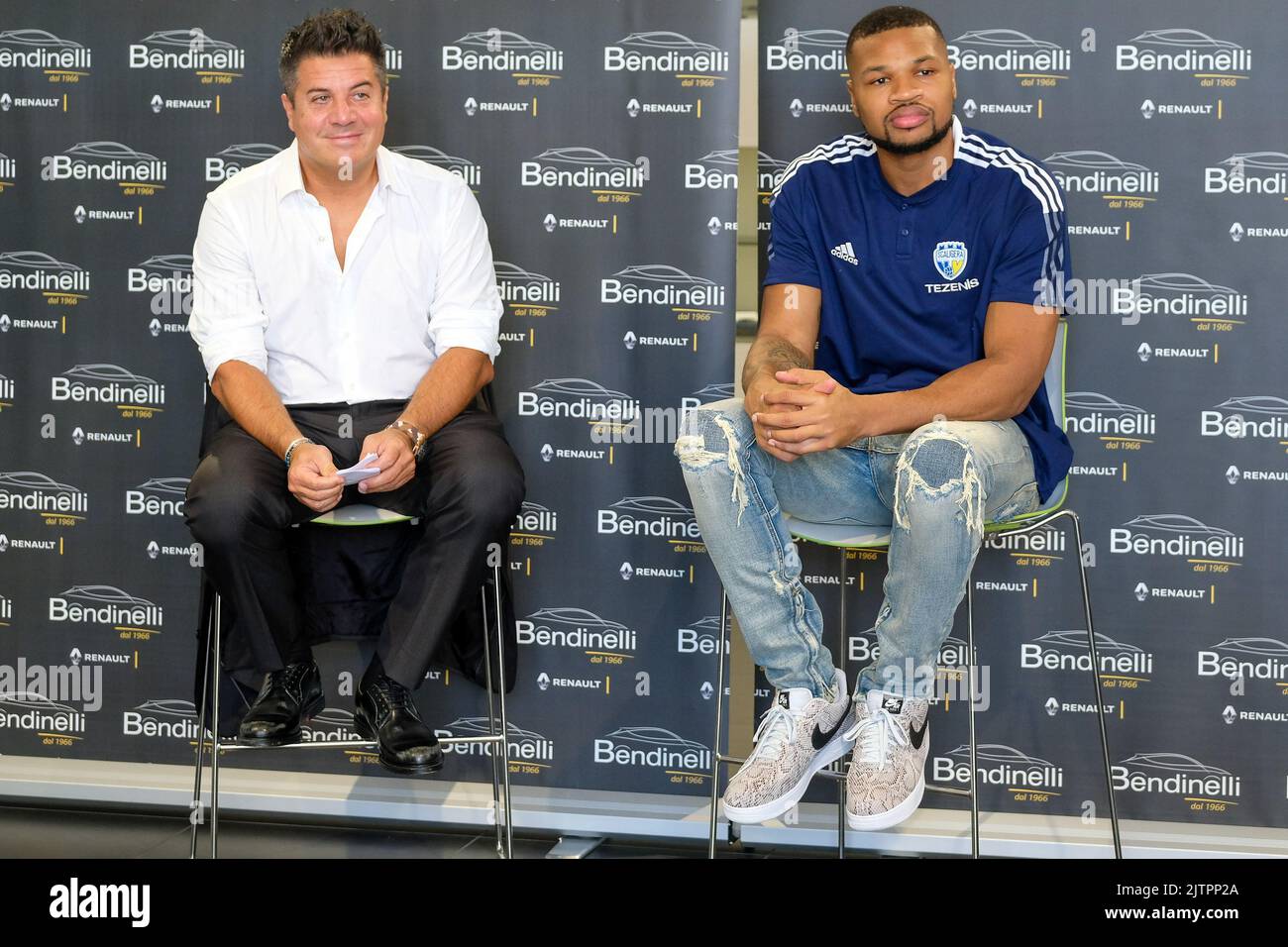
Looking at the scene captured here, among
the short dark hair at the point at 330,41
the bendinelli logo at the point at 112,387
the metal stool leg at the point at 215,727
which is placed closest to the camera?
the metal stool leg at the point at 215,727

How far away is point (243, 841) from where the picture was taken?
2.88 metres

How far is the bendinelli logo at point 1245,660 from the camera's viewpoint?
2863 mm

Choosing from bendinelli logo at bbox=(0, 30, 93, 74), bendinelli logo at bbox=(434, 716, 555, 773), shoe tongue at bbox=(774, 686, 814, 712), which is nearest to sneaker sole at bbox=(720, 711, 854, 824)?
shoe tongue at bbox=(774, 686, 814, 712)

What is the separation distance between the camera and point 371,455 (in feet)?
7.95

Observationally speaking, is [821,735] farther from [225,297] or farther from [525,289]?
[225,297]

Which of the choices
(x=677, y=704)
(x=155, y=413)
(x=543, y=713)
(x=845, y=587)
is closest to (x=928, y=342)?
(x=845, y=587)

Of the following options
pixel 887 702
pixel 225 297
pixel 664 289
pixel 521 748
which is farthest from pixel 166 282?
pixel 887 702

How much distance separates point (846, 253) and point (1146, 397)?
0.85m

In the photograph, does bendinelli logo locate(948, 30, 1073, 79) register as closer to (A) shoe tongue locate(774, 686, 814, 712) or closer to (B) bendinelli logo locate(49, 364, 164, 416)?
(A) shoe tongue locate(774, 686, 814, 712)

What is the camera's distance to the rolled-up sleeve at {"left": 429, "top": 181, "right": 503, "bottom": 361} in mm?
2746

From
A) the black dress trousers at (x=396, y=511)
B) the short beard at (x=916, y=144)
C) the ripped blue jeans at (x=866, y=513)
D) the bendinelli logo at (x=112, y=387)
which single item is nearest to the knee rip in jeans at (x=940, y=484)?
the ripped blue jeans at (x=866, y=513)

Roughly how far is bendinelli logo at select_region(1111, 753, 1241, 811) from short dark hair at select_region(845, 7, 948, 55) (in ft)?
5.68

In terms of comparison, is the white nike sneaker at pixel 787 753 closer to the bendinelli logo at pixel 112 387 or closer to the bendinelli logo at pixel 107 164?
the bendinelli logo at pixel 112 387

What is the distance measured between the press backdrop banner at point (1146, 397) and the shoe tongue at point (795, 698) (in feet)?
2.58
